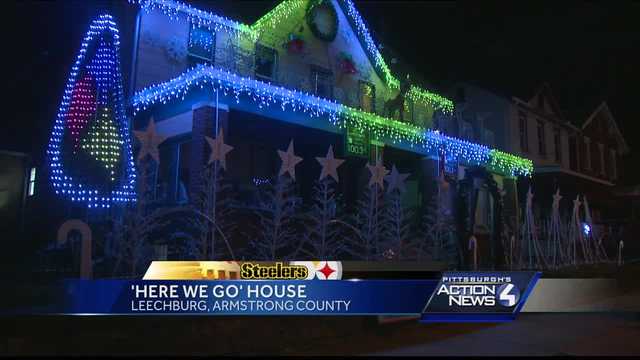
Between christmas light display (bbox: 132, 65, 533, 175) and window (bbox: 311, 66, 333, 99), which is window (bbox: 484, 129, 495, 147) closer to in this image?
christmas light display (bbox: 132, 65, 533, 175)

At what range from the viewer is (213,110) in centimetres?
1203

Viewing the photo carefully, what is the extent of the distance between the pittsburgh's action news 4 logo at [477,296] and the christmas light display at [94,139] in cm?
606

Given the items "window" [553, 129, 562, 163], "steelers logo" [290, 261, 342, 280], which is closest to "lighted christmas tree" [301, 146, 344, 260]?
"steelers logo" [290, 261, 342, 280]

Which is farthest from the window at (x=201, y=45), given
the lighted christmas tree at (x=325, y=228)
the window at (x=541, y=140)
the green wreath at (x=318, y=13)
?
the window at (x=541, y=140)

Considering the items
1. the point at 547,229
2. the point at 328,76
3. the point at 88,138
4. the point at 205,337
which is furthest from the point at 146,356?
the point at 547,229

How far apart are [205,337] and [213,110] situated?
5864 mm

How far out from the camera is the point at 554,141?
27859mm

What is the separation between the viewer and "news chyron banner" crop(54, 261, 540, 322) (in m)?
6.94

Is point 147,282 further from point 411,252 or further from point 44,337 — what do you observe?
point 411,252

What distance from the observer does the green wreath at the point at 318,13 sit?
1661 centimetres

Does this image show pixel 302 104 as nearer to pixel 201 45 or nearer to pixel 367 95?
pixel 201 45

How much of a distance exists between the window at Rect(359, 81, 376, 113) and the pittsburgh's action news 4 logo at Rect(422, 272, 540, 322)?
1099cm

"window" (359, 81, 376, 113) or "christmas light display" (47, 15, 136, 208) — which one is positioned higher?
"window" (359, 81, 376, 113)

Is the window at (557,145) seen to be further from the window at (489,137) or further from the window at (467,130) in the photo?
the window at (467,130)
